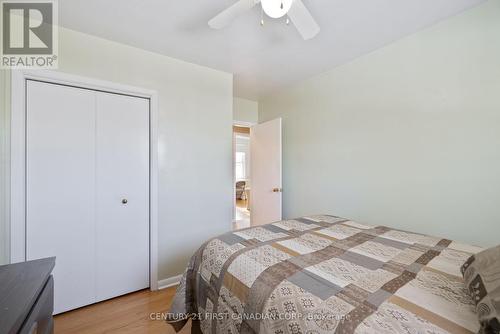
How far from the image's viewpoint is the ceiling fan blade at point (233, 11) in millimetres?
1194

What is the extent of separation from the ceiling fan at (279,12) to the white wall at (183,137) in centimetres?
105

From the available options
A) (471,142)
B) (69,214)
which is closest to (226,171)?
(69,214)

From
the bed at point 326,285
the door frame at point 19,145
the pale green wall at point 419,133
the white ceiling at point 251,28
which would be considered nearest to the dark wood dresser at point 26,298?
the bed at point 326,285

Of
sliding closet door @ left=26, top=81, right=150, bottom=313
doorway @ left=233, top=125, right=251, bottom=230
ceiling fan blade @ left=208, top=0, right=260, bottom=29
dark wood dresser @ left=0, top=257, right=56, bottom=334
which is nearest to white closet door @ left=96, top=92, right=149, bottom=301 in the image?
sliding closet door @ left=26, top=81, right=150, bottom=313

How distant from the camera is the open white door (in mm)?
3055

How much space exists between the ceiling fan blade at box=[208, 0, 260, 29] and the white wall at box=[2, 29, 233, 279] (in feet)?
3.46

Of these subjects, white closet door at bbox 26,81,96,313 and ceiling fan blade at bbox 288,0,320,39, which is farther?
white closet door at bbox 26,81,96,313

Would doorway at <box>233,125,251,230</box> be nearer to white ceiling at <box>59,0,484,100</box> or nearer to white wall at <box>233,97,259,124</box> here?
white wall at <box>233,97,259,124</box>

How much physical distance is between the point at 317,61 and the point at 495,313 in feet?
7.83

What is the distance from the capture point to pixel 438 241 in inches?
52.5

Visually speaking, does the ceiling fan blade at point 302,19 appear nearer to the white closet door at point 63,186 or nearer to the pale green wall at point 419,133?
the pale green wall at point 419,133

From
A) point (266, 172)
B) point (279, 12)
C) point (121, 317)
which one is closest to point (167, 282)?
point (121, 317)

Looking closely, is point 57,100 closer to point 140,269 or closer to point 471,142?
point 140,269

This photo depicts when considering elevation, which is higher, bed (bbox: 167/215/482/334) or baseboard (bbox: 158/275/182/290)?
bed (bbox: 167/215/482/334)
